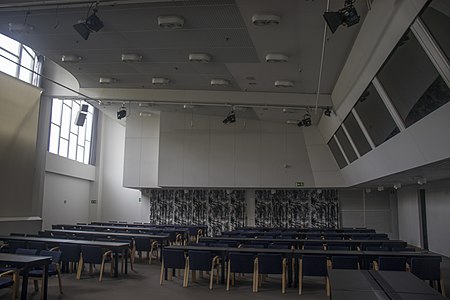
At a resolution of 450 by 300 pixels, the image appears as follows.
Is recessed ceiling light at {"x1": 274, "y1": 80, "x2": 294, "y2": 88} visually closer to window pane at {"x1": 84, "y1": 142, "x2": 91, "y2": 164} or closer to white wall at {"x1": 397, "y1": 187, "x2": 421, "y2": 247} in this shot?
white wall at {"x1": 397, "y1": 187, "x2": 421, "y2": 247}

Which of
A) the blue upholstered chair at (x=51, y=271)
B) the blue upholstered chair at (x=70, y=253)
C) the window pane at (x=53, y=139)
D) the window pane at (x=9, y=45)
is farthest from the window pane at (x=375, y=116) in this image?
the window pane at (x=53, y=139)

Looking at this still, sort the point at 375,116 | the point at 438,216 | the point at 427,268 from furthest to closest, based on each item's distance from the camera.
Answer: the point at 438,216 < the point at 375,116 < the point at 427,268

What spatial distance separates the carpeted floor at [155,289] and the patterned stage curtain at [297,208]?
8.10 metres

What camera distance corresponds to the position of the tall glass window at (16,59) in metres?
12.1

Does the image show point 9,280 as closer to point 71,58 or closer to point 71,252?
point 71,252

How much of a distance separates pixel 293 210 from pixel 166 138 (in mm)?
6263

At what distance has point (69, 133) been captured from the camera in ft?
55.2

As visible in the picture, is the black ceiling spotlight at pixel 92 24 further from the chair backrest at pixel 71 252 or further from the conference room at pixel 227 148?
the chair backrest at pixel 71 252

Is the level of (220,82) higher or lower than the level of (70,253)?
higher

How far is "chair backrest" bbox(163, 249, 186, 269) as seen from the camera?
7434 mm

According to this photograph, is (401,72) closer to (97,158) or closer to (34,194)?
(34,194)

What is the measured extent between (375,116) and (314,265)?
10.7ft

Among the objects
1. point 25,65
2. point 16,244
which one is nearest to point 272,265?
point 16,244

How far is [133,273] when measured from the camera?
8.94 m
